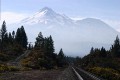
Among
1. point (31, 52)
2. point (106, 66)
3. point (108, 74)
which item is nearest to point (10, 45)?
point (31, 52)

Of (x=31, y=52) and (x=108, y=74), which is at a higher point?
(x=31, y=52)

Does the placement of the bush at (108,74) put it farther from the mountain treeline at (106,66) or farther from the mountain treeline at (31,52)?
the mountain treeline at (31,52)

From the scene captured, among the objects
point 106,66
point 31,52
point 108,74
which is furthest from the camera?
point 31,52

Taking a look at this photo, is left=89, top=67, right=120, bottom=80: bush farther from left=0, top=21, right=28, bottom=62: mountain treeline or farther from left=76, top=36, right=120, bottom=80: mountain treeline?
left=0, top=21, right=28, bottom=62: mountain treeline

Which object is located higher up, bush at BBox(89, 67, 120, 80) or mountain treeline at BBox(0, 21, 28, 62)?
mountain treeline at BBox(0, 21, 28, 62)

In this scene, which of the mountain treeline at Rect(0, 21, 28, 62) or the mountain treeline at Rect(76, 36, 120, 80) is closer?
the mountain treeline at Rect(76, 36, 120, 80)

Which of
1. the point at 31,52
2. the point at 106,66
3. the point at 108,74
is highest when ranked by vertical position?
the point at 31,52

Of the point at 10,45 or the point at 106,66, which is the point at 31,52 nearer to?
the point at 10,45

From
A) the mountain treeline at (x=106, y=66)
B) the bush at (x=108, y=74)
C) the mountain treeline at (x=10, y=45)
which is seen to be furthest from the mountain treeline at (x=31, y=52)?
the bush at (x=108, y=74)

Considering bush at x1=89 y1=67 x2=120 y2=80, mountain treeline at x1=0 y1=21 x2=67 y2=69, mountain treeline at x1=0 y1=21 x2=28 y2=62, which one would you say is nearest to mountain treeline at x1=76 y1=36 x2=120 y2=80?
bush at x1=89 y1=67 x2=120 y2=80

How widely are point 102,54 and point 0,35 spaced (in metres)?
63.9

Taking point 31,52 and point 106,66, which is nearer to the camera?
point 106,66

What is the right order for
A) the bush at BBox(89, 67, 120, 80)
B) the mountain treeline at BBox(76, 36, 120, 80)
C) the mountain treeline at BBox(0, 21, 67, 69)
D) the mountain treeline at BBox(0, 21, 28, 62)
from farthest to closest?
the mountain treeline at BBox(0, 21, 28, 62), the mountain treeline at BBox(0, 21, 67, 69), the mountain treeline at BBox(76, 36, 120, 80), the bush at BBox(89, 67, 120, 80)

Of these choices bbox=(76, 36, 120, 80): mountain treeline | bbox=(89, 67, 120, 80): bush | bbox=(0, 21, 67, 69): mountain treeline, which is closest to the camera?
bbox=(89, 67, 120, 80): bush
